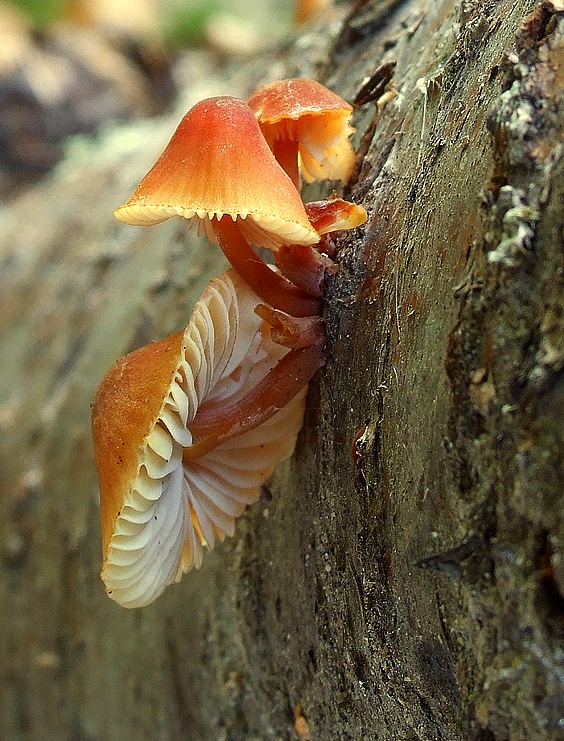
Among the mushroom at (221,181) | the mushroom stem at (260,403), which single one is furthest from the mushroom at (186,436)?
the mushroom at (221,181)

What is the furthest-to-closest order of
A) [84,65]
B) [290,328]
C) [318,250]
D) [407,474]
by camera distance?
1. [84,65]
2. [318,250]
3. [290,328]
4. [407,474]

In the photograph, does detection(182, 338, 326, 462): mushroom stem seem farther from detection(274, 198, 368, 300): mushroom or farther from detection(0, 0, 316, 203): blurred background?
detection(0, 0, 316, 203): blurred background

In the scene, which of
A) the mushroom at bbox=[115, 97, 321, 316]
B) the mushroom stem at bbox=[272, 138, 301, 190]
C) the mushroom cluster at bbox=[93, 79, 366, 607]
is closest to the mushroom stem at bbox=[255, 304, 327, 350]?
the mushroom cluster at bbox=[93, 79, 366, 607]

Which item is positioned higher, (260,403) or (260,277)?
(260,277)

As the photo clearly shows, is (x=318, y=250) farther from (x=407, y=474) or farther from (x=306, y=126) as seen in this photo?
(x=407, y=474)

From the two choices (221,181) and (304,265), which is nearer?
(221,181)

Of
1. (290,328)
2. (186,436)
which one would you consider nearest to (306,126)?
(290,328)

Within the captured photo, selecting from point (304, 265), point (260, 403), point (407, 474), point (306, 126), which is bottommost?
point (407, 474)
